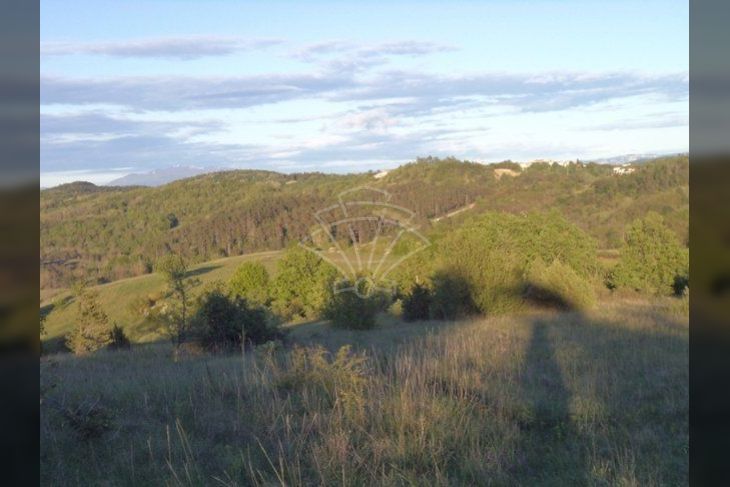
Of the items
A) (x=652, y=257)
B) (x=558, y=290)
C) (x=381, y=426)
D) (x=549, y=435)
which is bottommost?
(x=558, y=290)

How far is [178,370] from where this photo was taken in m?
7.65

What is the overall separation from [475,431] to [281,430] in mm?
1292

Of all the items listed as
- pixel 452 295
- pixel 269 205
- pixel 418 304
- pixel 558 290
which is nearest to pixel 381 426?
pixel 452 295

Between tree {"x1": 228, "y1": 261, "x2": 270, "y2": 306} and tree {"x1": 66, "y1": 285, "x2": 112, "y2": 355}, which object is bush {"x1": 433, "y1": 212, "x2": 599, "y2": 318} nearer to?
tree {"x1": 228, "y1": 261, "x2": 270, "y2": 306}

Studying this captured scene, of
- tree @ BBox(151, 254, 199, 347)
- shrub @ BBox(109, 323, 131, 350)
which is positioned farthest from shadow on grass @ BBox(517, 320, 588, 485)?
shrub @ BBox(109, 323, 131, 350)

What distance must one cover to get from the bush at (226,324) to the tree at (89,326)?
3638 millimetres

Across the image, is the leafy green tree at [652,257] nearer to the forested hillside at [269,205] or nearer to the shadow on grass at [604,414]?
the forested hillside at [269,205]

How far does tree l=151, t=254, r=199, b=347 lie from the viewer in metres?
13.2

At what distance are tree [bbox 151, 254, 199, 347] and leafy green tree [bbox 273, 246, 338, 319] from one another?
27.5 ft

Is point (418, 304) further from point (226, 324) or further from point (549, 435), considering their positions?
point (549, 435)

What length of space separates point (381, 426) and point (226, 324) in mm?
8148

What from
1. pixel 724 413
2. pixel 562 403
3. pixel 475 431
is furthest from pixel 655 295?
pixel 724 413

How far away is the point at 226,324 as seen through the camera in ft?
40.3

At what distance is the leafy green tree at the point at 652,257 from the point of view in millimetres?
19516
